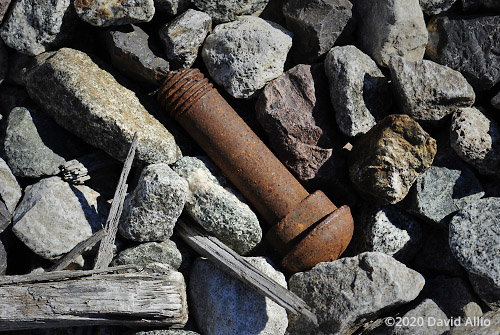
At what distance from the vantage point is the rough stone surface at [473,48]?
4.07m

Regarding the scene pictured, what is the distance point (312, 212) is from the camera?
389 cm

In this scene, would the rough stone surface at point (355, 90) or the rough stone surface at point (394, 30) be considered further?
the rough stone surface at point (394, 30)

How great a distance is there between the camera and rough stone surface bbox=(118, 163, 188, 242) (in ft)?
11.9

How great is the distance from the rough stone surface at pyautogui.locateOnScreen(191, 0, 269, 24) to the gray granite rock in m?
0.07

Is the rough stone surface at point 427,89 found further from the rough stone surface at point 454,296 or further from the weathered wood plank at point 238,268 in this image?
the weathered wood plank at point 238,268

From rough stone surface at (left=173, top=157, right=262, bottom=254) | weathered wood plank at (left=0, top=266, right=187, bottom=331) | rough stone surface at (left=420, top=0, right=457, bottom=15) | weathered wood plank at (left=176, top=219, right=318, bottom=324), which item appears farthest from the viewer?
rough stone surface at (left=420, top=0, right=457, bottom=15)

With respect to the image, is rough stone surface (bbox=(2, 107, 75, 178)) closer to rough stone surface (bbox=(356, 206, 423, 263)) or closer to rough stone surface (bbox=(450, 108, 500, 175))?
rough stone surface (bbox=(356, 206, 423, 263))

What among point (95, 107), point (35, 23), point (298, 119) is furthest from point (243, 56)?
point (35, 23)

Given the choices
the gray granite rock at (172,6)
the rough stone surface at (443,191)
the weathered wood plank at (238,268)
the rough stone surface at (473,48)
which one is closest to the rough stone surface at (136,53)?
the gray granite rock at (172,6)

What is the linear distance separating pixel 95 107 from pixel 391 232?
7.30ft

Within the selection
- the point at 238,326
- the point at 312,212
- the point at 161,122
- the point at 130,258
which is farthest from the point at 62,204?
the point at 312,212

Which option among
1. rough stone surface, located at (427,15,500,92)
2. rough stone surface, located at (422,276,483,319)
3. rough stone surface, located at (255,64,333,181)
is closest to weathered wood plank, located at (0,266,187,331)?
rough stone surface, located at (255,64,333,181)

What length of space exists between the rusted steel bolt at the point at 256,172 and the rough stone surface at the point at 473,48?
139 centimetres

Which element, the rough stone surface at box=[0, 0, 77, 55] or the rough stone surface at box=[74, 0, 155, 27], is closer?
the rough stone surface at box=[74, 0, 155, 27]
